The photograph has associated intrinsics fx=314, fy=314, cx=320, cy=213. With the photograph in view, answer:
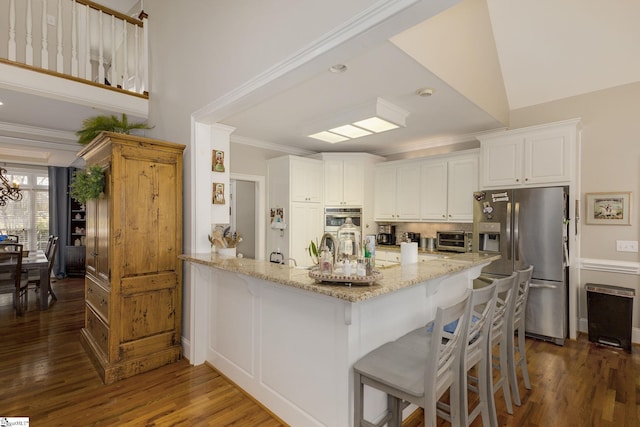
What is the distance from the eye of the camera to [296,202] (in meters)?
5.16

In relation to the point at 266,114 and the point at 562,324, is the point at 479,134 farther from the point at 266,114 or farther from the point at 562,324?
the point at 266,114

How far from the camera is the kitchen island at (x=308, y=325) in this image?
1793 mm

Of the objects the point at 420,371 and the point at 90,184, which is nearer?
the point at 420,371

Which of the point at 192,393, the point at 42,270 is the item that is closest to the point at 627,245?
the point at 192,393

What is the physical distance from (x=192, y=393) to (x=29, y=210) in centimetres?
778

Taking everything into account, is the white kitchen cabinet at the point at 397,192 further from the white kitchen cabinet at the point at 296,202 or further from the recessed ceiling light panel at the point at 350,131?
the recessed ceiling light panel at the point at 350,131

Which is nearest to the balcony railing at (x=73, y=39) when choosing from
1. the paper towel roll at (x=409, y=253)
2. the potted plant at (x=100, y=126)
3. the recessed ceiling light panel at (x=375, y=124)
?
the potted plant at (x=100, y=126)

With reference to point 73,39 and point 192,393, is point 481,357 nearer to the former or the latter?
point 192,393

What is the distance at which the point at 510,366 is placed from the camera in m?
2.44

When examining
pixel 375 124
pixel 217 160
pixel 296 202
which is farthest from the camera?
pixel 296 202

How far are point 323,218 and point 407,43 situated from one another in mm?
3489

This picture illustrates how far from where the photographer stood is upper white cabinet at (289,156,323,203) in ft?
16.8

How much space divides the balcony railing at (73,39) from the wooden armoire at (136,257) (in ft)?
3.62

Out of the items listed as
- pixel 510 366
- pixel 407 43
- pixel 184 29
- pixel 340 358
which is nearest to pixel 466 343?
pixel 340 358
